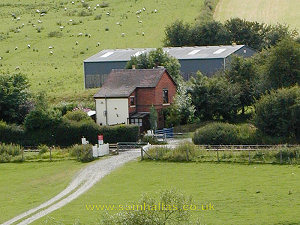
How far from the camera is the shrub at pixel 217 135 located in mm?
56000

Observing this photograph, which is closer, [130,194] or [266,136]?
[130,194]

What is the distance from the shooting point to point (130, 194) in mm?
42688

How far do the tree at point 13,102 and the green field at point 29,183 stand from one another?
11.2m

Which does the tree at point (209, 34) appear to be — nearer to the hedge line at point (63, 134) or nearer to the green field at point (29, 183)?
the hedge line at point (63, 134)

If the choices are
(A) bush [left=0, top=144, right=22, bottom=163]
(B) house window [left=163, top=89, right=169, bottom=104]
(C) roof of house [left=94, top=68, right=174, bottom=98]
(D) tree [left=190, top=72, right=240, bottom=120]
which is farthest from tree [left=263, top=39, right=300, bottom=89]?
(A) bush [left=0, top=144, right=22, bottom=163]

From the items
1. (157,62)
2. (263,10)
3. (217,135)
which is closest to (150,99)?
(157,62)

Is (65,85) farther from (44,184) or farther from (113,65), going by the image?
(44,184)

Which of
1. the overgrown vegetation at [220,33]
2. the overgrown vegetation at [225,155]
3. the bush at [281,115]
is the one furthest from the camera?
the overgrown vegetation at [220,33]

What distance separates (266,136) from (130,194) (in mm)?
16561

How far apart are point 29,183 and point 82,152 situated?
26.2ft

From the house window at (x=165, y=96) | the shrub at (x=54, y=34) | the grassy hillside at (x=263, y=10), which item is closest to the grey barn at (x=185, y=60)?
the house window at (x=165, y=96)

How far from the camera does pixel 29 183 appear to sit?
49.0 m

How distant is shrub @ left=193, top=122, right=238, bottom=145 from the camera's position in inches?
2205

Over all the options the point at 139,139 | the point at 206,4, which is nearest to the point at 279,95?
the point at 139,139
